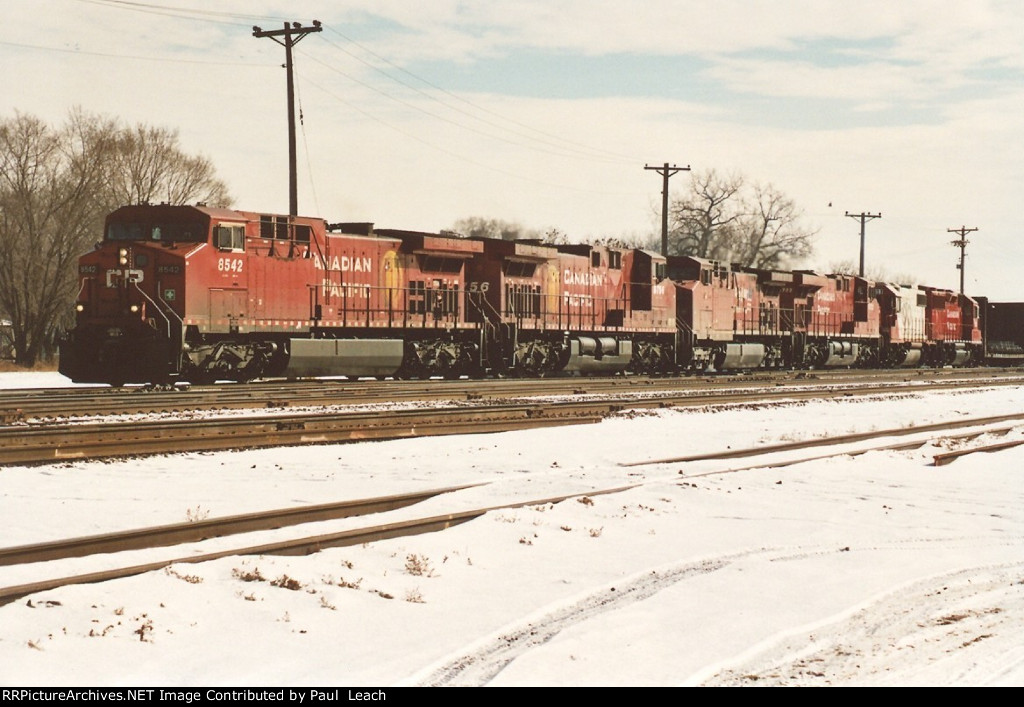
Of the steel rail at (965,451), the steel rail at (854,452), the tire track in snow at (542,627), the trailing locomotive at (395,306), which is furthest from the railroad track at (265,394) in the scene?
the tire track in snow at (542,627)

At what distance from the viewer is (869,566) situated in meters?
8.18

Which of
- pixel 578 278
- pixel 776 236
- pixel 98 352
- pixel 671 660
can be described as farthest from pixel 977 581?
pixel 776 236

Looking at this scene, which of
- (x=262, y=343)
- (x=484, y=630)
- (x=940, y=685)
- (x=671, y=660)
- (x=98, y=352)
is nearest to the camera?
(x=940, y=685)

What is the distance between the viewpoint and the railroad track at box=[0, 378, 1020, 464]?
41.9 feet

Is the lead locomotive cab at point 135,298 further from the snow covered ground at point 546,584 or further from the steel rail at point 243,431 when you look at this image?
the snow covered ground at point 546,584

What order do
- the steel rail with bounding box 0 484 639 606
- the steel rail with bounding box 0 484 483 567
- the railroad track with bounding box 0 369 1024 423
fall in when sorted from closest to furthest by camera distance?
the steel rail with bounding box 0 484 639 606, the steel rail with bounding box 0 484 483 567, the railroad track with bounding box 0 369 1024 423

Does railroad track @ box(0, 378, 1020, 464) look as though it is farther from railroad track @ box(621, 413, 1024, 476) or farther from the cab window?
the cab window

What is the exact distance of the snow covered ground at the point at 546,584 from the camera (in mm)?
5605

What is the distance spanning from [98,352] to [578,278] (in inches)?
571

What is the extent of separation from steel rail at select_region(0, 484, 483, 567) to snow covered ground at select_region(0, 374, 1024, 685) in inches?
8.6

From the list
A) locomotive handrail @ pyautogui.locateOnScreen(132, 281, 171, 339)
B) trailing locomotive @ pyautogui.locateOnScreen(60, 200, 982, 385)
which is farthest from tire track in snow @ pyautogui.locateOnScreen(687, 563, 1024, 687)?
trailing locomotive @ pyautogui.locateOnScreen(60, 200, 982, 385)

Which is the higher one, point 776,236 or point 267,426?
point 776,236

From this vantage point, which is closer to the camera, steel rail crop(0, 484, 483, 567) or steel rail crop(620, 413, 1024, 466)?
steel rail crop(0, 484, 483, 567)

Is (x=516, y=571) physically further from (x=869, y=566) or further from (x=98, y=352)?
(x=98, y=352)
